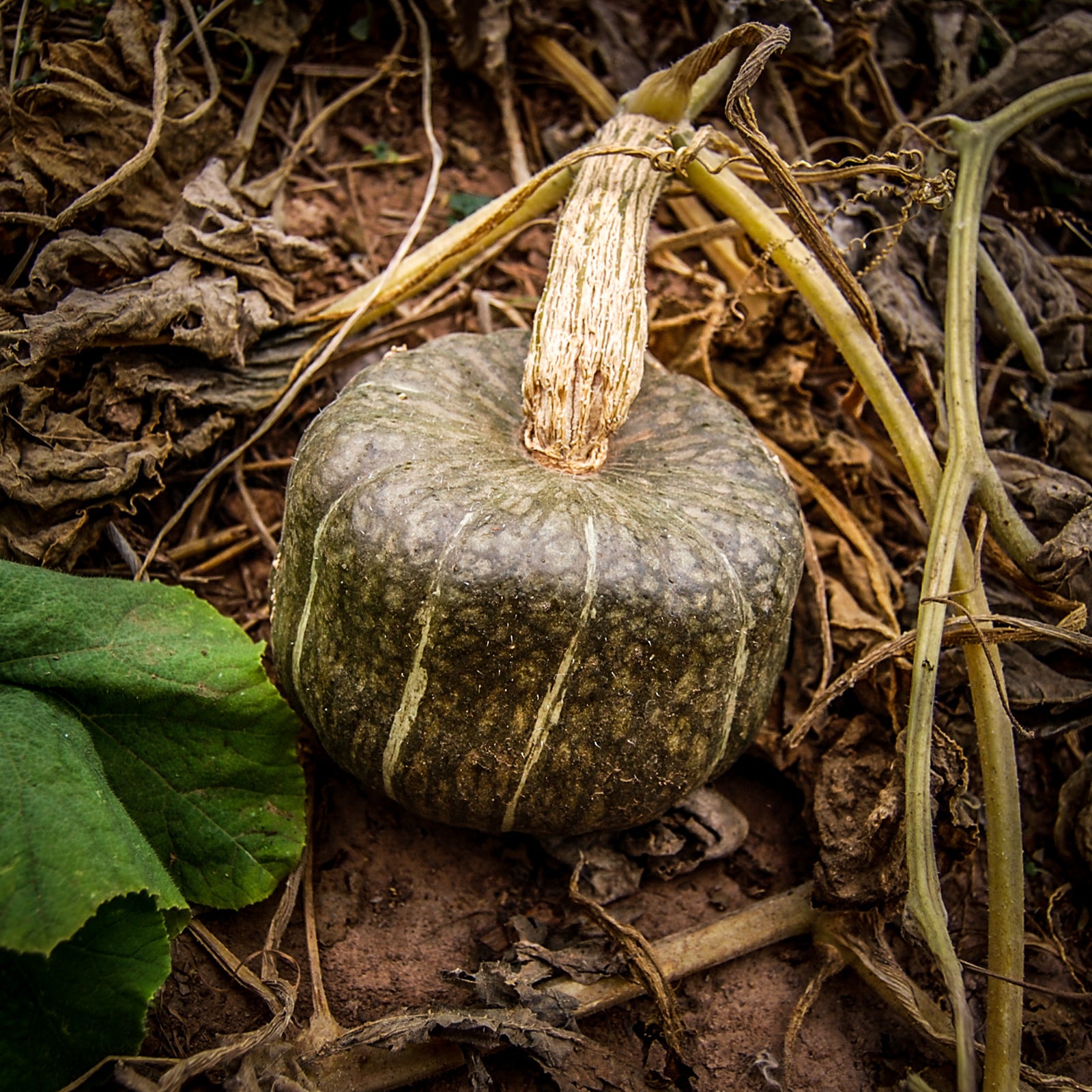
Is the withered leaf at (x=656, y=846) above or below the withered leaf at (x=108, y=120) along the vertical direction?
below

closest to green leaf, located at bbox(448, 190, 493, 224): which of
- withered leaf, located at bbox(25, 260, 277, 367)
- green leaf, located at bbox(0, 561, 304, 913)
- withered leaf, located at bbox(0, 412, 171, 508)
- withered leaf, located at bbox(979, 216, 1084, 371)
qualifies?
withered leaf, located at bbox(25, 260, 277, 367)

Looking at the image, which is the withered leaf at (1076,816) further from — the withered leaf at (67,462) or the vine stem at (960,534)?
the withered leaf at (67,462)

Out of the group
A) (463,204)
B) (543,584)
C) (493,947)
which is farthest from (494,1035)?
(463,204)

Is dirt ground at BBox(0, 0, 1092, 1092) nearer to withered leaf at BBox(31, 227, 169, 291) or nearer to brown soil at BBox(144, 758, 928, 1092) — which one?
brown soil at BBox(144, 758, 928, 1092)

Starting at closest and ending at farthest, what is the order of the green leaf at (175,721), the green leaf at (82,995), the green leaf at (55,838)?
1. the green leaf at (55,838)
2. the green leaf at (82,995)
3. the green leaf at (175,721)

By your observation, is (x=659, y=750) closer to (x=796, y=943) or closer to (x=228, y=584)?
(x=796, y=943)

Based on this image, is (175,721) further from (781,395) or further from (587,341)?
(781,395)

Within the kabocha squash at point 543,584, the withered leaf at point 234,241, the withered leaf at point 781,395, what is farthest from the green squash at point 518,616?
the withered leaf at point 234,241
